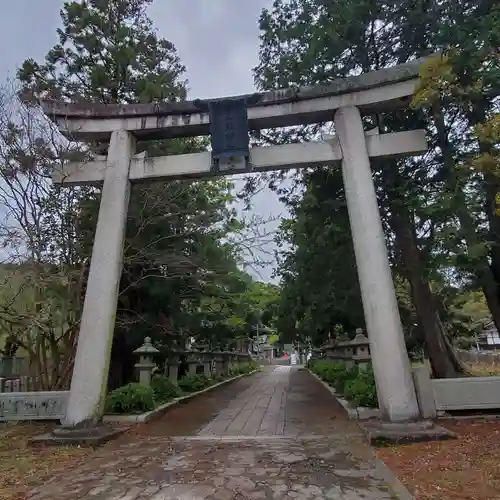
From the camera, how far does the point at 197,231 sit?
970 centimetres

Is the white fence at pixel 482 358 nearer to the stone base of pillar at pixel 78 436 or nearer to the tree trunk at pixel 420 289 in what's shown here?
the tree trunk at pixel 420 289

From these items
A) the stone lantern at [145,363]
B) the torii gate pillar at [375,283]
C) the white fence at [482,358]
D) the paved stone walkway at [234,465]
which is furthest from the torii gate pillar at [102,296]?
the white fence at [482,358]

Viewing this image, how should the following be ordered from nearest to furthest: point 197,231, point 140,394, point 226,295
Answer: point 140,394 → point 197,231 → point 226,295

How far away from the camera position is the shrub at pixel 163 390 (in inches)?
381

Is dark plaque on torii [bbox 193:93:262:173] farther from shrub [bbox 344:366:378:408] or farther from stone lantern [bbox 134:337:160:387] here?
shrub [bbox 344:366:378:408]

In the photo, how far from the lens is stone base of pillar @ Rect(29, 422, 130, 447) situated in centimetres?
597

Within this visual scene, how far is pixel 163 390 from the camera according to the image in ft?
32.9

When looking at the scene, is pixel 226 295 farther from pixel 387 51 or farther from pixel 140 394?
pixel 387 51

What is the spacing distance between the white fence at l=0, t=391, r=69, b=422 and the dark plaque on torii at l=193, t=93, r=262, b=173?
4601mm

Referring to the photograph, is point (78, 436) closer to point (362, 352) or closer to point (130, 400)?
point (130, 400)

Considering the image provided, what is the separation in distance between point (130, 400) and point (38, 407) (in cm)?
147

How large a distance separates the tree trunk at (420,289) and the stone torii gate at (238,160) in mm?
1346

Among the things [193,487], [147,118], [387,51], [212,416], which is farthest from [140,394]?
[387,51]

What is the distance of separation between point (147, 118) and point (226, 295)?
18.2 ft
